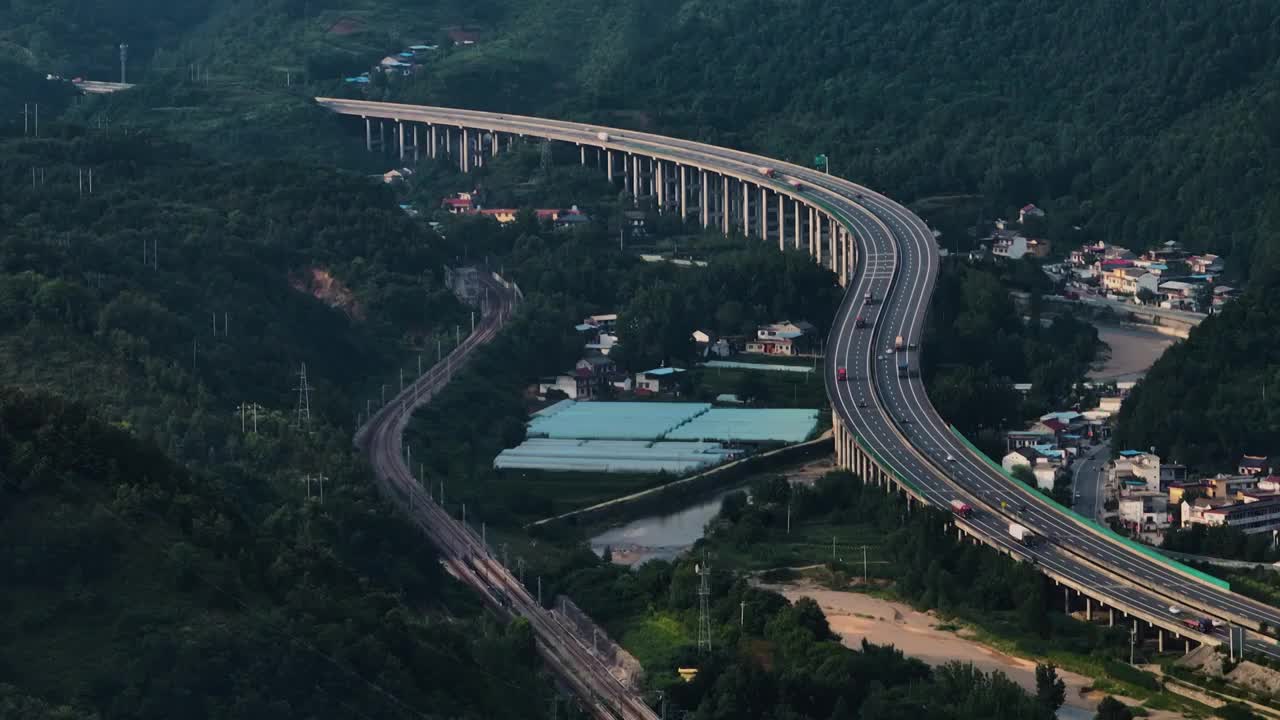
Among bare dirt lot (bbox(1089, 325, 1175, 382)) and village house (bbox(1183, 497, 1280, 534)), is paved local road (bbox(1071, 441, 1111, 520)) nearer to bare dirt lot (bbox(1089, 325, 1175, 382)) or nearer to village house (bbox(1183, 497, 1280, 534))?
village house (bbox(1183, 497, 1280, 534))

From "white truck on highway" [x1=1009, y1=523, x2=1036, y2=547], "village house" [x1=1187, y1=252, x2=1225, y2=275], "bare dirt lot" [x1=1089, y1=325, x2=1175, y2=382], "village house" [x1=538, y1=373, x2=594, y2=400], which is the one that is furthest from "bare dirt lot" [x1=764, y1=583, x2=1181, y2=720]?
"village house" [x1=1187, y1=252, x2=1225, y2=275]

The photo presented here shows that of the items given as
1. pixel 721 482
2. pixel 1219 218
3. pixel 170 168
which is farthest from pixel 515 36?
pixel 721 482

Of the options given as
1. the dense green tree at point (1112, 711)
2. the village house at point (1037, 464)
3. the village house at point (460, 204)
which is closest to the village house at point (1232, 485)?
the village house at point (1037, 464)

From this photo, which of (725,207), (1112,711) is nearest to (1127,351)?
(725,207)

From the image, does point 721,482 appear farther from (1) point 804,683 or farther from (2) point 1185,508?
(1) point 804,683

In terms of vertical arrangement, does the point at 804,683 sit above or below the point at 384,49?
below
